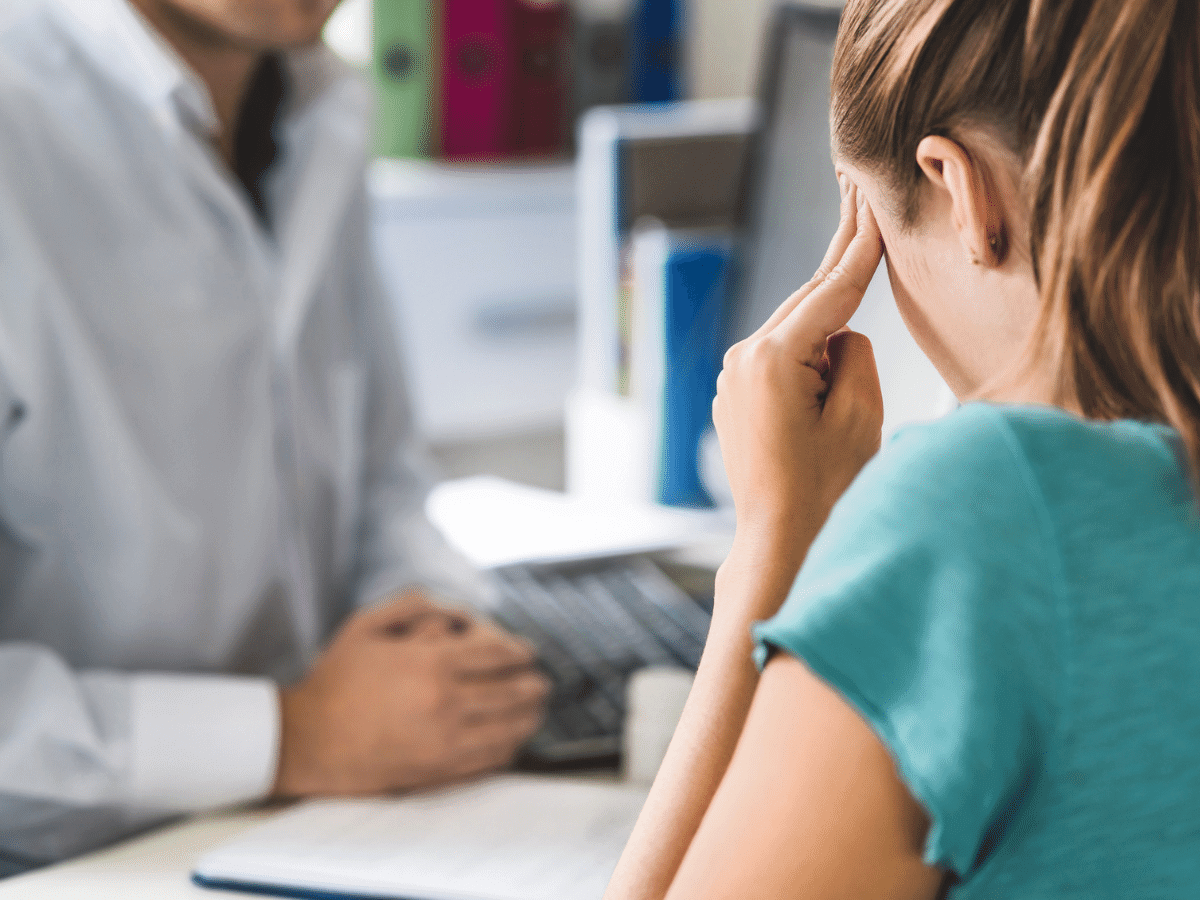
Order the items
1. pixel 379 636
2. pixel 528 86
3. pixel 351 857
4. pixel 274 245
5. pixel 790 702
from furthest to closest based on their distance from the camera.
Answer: pixel 528 86 < pixel 274 245 < pixel 379 636 < pixel 351 857 < pixel 790 702

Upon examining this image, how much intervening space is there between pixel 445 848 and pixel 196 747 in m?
0.20

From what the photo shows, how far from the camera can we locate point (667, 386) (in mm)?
941

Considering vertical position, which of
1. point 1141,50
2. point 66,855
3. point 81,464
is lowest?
point 66,855

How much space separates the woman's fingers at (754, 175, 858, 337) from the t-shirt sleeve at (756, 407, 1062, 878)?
3.2 inches

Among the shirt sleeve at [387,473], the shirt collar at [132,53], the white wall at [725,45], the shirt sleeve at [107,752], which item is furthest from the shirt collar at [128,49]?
the white wall at [725,45]

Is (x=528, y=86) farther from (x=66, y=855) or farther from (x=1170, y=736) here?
(x=1170, y=736)

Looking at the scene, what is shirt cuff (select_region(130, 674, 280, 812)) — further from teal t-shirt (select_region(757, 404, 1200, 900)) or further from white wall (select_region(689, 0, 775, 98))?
white wall (select_region(689, 0, 775, 98))

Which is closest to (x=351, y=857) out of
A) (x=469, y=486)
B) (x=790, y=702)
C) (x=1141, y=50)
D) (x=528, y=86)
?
(x=790, y=702)

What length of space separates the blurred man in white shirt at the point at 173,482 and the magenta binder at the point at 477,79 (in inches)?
23.7

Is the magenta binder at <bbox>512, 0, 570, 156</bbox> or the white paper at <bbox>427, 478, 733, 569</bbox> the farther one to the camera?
the magenta binder at <bbox>512, 0, 570, 156</bbox>

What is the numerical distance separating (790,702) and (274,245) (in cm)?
77

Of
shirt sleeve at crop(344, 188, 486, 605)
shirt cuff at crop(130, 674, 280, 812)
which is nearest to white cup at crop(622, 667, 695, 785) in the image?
shirt cuff at crop(130, 674, 280, 812)

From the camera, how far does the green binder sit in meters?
1.46

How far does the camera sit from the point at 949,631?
25 centimetres
